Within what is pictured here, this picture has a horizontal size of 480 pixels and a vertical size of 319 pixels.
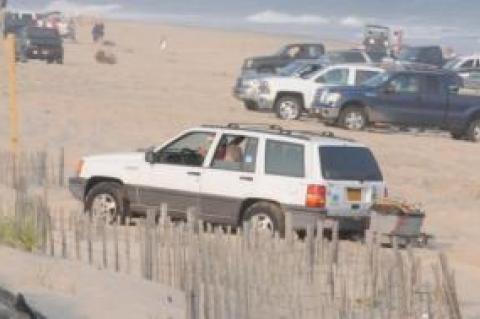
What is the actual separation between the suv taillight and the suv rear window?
0.19 meters

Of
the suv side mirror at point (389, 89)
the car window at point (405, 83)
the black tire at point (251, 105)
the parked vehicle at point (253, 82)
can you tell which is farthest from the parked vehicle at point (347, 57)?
the suv side mirror at point (389, 89)

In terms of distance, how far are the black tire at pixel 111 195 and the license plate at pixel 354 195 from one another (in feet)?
9.17

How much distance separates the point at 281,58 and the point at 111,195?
25.9m

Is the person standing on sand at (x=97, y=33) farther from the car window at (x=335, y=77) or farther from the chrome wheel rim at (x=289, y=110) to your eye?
the chrome wheel rim at (x=289, y=110)

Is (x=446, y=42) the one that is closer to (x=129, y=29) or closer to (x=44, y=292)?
(x=129, y=29)

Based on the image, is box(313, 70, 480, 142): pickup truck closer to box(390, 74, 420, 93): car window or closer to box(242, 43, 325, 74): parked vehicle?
box(390, 74, 420, 93): car window

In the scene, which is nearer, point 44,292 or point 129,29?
point 44,292

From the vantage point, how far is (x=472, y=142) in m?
30.0

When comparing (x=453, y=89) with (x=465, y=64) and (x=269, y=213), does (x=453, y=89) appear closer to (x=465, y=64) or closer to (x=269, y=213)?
(x=465, y=64)

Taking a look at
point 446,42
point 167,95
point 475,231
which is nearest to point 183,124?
point 167,95

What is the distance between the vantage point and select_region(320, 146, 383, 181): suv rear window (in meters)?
15.1

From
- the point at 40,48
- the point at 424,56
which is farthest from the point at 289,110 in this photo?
the point at 424,56

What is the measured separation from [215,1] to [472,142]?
357 ft

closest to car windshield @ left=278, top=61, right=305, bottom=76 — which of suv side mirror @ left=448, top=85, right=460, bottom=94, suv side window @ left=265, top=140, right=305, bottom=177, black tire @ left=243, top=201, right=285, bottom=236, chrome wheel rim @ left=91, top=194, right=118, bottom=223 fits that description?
suv side mirror @ left=448, top=85, right=460, bottom=94
